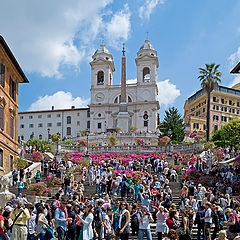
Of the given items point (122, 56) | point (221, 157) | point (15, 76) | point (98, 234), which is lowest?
point (98, 234)

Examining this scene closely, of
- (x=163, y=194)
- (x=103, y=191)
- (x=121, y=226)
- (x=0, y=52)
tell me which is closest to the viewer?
(x=121, y=226)

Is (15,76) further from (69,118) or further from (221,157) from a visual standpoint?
(69,118)

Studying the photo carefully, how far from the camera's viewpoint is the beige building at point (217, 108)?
9300 cm

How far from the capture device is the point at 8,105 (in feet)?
103

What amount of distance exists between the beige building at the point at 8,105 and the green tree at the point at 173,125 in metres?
37.6

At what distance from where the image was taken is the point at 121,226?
12875mm

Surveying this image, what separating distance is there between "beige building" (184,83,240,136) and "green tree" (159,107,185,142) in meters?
21.4

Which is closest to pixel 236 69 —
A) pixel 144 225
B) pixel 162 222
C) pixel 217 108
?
pixel 162 222

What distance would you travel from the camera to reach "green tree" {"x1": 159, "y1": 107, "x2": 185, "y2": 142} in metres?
67.3

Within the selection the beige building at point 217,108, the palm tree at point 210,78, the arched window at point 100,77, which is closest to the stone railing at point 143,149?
the palm tree at point 210,78

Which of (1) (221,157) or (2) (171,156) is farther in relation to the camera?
(2) (171,156)

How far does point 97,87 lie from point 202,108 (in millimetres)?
27156

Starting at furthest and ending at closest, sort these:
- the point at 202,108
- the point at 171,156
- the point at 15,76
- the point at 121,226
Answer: the point at 202,108, the point at 171,156, the point at 15,76, the point at 121,226

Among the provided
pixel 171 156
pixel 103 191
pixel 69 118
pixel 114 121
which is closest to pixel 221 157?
pixel 171 156
